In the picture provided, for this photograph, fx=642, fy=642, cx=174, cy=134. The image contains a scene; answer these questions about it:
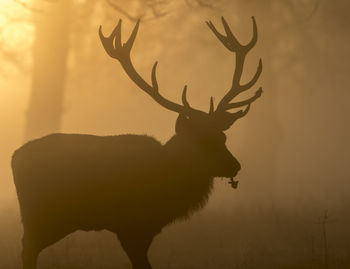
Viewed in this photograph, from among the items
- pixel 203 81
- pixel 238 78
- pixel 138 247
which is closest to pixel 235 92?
pixel 238 78

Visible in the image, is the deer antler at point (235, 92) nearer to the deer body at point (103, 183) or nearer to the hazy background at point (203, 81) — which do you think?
the deer body at point (103, 183)

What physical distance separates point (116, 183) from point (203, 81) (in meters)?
7.88

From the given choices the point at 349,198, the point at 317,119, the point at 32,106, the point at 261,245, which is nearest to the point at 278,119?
the point at 317,119

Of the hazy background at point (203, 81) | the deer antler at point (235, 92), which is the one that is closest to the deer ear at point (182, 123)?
the deer antler at point (235, 92)

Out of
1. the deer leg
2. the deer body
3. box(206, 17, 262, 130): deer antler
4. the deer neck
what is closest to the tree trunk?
box(206, 17, 262, 130): deer antler

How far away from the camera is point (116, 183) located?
5.66 meters

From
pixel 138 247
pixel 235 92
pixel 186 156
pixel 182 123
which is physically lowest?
pixel 138 247

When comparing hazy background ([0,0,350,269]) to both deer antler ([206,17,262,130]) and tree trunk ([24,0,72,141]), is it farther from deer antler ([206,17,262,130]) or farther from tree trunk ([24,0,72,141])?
deer antler ([206,17,262,130])

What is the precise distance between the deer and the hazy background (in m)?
3.68

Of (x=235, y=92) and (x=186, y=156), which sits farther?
(x=235, y=92)

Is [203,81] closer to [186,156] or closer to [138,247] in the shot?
[186,156]

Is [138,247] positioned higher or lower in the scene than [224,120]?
lower

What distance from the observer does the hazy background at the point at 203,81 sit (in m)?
11.9

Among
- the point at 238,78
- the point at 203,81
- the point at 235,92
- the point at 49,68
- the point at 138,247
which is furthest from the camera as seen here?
the point at 203,81
